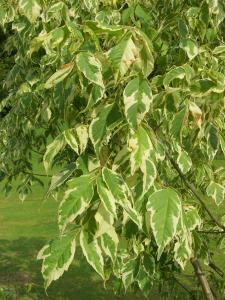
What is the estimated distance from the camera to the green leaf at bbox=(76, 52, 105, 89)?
154 cm

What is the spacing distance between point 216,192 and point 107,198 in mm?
1800

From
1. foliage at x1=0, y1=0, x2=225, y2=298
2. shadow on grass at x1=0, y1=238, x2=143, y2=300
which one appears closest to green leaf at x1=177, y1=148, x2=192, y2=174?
foliage at x1=0, y1=0, x2=225, y2=298

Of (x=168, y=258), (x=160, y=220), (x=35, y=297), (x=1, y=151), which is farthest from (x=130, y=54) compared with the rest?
(x=35, y=297)

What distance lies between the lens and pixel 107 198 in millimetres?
1458

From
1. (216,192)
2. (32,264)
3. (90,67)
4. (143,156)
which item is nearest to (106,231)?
(143,156)

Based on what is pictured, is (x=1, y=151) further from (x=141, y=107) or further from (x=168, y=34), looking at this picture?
(x=141, y=107)

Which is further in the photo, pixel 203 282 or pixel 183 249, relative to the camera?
pixel 203 282

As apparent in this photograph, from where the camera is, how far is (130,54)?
5.10 feet

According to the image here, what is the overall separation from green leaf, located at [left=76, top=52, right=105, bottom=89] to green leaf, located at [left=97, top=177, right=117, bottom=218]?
0.35m

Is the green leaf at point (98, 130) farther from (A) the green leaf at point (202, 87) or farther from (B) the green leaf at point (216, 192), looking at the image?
(B) the green leaf at point (216, 192)

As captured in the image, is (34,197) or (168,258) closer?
(168,258)

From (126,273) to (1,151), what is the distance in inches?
85.3

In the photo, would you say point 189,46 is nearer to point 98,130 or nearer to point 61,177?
point 98,130

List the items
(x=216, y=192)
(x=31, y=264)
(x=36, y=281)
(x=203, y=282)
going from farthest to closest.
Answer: (x=31, y=264)
(x=36, y=281)
(x=203, y=282)
(x=216, y=192)
